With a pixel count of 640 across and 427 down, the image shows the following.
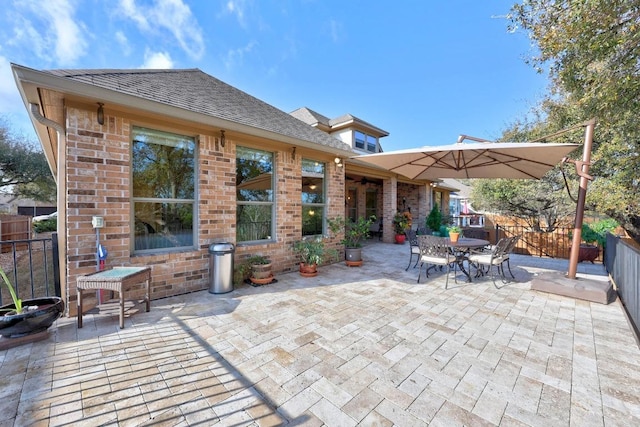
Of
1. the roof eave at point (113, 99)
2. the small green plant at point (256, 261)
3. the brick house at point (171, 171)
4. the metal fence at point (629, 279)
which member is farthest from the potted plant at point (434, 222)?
the small green plant at point (256, 261)

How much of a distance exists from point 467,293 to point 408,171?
3068 mm

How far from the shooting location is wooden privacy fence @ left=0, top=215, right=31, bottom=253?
9.19 meters

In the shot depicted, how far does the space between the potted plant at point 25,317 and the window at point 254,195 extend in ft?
8.90

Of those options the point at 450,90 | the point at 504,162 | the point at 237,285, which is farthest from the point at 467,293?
the point at 450,90

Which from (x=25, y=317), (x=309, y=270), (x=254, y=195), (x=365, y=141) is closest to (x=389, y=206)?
(x=365, y=141)

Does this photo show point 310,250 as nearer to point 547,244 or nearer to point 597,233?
point 547,244

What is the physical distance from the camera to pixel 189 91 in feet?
16.0

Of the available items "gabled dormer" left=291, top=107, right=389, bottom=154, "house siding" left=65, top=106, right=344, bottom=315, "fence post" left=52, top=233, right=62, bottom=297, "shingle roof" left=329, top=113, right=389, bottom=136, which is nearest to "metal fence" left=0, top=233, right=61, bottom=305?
"fence post" left=52, top=233, right=62, bottom=297

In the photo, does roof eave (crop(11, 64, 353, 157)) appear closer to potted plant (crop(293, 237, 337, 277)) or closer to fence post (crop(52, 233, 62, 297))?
fence post (crop(52, 233, 62, 297))

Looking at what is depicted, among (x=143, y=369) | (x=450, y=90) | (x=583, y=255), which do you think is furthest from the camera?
(x=450, y=90)

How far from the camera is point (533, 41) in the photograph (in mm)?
4242

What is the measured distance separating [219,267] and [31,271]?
2359mm

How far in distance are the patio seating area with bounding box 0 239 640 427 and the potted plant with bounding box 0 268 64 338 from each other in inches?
6.7

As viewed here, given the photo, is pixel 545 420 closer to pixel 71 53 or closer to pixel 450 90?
pixel 450 90
